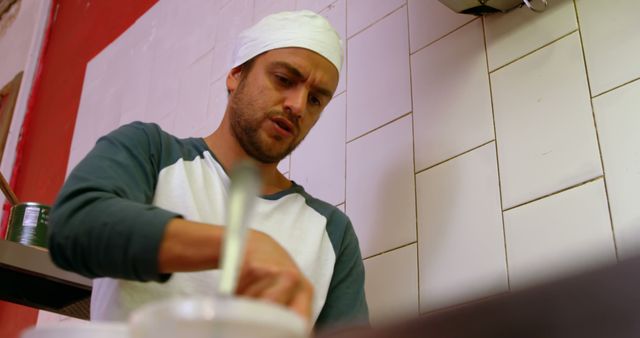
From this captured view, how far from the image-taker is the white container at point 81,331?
0.53 metres

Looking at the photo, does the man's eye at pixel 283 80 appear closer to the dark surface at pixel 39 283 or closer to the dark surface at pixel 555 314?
the dark surface at pixel 39 283

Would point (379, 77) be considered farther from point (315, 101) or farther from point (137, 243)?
point (137, 243)

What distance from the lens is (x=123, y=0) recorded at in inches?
112

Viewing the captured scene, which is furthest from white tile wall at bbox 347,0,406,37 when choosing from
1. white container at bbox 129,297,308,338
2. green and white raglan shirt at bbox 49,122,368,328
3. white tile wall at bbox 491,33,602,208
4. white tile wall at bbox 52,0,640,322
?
white container at bbox 129,297,308,338

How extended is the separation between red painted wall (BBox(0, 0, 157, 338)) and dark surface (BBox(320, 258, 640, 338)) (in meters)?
2.32

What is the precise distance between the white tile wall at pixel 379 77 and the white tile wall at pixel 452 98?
0.17ft

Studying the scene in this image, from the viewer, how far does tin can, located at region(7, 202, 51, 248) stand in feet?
5.53

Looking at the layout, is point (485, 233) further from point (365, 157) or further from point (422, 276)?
point (365, 157)

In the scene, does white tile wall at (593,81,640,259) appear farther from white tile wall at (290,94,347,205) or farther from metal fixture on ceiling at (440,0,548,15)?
white tile wall at (290,94,347,205)

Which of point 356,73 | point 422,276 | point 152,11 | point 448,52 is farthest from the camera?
point 152,11

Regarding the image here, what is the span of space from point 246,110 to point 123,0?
1691 millimetres

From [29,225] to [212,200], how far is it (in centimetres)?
69

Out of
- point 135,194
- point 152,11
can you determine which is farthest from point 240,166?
point 152,11

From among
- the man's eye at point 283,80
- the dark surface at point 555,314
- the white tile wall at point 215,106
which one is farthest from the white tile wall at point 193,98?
the dark surface at point 555,314
